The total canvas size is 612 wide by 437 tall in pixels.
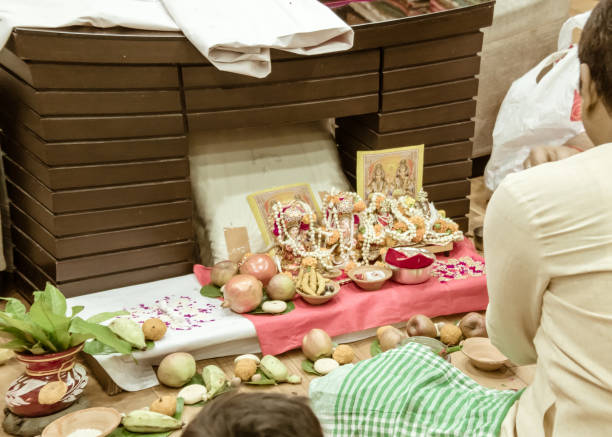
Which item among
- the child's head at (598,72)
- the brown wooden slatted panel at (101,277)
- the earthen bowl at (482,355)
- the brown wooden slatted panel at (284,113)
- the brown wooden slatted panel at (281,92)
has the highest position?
the child's head at (598,72)

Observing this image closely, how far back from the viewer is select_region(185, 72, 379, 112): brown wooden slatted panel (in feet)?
9.34

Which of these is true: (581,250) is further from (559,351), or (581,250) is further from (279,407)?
(279,407)

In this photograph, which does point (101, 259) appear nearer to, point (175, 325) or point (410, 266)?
point (175, 325)

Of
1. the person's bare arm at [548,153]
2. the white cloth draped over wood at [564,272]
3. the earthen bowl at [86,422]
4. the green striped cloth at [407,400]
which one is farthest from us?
the person's bare arm at [548,153]

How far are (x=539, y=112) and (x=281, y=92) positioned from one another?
1.48 m

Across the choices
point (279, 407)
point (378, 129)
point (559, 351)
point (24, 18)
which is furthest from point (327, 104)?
point (279, 407)

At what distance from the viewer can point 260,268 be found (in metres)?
2.89

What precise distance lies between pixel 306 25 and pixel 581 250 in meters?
1.70

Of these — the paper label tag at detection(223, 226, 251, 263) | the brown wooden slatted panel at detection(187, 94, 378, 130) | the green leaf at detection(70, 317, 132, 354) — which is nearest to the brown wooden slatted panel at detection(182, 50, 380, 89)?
the brown wooden slatted panel at detection(187, 94, 378, 130)

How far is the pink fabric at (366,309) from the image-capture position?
8.96 feet

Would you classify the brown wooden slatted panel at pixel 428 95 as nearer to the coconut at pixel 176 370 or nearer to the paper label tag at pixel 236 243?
the paper label tag at pixel 236 243

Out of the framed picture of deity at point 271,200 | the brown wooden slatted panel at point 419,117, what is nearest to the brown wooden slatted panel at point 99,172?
the framed picture of deity at point 271,200

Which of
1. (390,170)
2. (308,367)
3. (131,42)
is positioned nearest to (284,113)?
(390,170)

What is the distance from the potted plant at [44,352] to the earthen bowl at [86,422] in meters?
0.08
